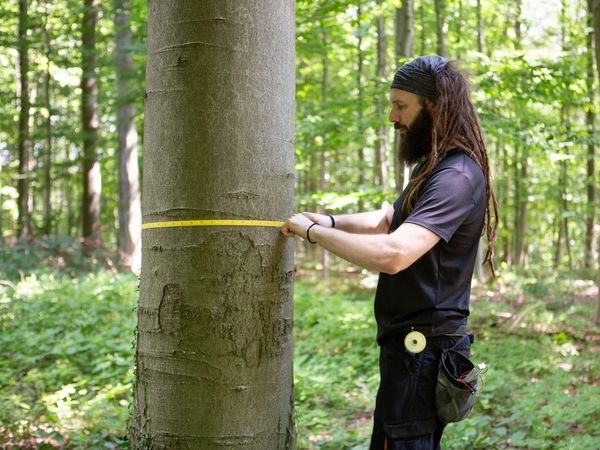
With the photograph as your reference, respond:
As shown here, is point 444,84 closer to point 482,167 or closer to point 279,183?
point 482,167

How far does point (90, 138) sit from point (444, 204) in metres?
14.8

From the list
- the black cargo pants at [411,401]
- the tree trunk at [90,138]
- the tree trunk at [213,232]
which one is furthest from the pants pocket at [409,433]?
the tree trunk at [90,138]

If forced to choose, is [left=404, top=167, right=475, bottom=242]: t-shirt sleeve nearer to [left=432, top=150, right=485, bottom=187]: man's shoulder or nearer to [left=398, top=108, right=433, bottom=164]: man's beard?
[left=432, top=150, right=485, bottom=187]: man's shoulder

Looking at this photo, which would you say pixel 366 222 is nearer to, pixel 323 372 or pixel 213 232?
pixel 213 232

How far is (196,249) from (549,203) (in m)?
23.0

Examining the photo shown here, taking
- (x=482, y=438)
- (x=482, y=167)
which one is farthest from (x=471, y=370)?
(x=482, y=438)

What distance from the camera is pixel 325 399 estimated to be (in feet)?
17.4

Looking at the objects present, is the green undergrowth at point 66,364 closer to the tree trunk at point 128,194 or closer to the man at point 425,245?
the man at point 425,245

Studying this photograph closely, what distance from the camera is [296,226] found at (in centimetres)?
206

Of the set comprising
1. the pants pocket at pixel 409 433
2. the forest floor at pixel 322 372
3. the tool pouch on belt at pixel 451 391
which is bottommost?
the forest floor at pixel 322 372

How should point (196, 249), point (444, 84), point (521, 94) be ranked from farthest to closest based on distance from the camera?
point (521, 94), point (444, 84), point (196, 249)

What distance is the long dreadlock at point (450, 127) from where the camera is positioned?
2.24 meters

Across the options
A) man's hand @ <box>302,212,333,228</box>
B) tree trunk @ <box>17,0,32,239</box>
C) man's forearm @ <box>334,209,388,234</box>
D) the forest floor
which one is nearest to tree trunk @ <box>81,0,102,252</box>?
tree trunk @ <box>17,0,32,239</box>

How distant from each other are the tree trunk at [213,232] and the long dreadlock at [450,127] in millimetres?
628
